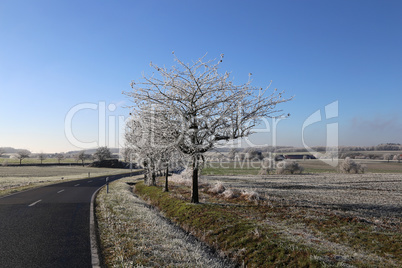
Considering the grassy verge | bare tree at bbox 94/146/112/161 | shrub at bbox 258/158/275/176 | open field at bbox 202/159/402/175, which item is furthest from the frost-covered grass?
bare tree at bbox 94/146/112/161

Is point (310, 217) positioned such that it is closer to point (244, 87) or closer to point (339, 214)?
point (339, 214)

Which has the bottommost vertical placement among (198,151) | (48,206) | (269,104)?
(48,206)

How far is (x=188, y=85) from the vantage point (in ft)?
47.6

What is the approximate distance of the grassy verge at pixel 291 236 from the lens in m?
7.17

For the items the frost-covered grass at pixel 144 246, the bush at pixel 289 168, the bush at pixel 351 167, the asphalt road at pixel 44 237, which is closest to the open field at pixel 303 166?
the bush at pixel 351 167

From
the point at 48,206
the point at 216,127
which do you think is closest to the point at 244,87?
the point at 216,127

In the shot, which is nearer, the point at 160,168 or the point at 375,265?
the point at 375,265

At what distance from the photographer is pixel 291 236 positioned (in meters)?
8.82

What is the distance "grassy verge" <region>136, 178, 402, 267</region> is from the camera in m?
7.17

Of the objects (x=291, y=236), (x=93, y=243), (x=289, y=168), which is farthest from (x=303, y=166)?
(x=93, y=243)

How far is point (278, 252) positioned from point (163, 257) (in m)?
3.36

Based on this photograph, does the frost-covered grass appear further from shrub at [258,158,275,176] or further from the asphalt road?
shrub at [258,158,275,176]

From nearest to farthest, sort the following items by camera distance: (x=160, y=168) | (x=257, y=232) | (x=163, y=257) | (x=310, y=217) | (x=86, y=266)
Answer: (x=86, y=266), (x=163, y=257), (x=257, y=232), (x=310, y=217), (x=160, y=168)

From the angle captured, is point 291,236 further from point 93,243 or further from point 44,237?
point 44,237
